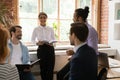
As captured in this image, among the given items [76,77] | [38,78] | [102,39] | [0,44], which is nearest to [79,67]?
[76,77]

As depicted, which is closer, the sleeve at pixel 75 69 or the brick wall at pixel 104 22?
the sleeve at pixel 75 69

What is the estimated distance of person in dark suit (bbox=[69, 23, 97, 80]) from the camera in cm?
229

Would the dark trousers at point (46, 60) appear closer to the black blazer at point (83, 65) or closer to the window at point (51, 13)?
the window at point (51, 13)

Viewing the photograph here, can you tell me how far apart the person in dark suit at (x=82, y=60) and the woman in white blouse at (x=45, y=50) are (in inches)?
76.7

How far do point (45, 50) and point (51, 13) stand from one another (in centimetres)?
144

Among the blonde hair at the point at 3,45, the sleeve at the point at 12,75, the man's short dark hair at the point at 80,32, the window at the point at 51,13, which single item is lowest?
the sleeve at the point at 12,75

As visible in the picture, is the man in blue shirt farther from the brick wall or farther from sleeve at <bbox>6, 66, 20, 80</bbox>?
the brick wall

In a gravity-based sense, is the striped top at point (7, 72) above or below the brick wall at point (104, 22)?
below

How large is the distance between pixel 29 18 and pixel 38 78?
1.38 metres

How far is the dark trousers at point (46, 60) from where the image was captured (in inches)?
171

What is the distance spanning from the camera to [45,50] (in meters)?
4.34

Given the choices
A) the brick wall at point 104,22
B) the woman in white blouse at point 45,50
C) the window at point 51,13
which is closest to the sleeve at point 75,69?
the woman in white blouse at point 45,50

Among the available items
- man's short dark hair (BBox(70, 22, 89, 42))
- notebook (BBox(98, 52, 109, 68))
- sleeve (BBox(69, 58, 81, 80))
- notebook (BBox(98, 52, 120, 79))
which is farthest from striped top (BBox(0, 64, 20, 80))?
notebook (BBox(98, 52, 109, 68))

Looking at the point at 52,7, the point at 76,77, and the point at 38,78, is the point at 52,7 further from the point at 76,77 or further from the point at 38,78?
the point at 76,77
